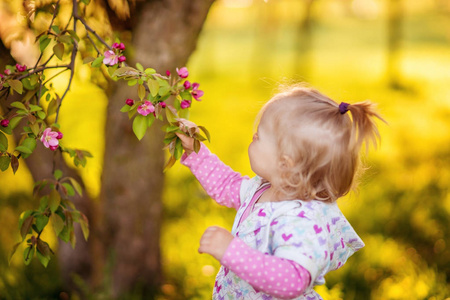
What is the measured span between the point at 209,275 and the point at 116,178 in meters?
0.85

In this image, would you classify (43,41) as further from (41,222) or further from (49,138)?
(41,222)

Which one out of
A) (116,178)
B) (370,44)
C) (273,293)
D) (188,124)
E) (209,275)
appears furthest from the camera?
(370,44)

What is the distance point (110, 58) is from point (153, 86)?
0.18 metres

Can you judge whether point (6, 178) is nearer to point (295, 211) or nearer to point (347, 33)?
point (295, 211)

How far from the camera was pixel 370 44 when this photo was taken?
1827 cm


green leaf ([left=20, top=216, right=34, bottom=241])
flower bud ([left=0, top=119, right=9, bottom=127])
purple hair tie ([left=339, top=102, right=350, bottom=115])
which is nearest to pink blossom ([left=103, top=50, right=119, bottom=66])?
flower bud ([left=0, top=119, right=9, bottom=127])

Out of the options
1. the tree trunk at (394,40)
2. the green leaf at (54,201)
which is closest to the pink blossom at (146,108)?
the green leaf at (54,201)

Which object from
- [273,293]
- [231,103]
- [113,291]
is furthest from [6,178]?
[231,103]

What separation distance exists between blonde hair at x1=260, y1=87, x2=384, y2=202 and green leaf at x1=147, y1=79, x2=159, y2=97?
1.26ft

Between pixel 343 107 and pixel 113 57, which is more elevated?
pixel 113 57

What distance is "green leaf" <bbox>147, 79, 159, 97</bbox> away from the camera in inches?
60.2

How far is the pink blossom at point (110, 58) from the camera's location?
5.27 ft

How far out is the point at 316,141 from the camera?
5.36 feet

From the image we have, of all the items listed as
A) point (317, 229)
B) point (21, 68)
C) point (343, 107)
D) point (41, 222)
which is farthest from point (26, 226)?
point (343, 107)
